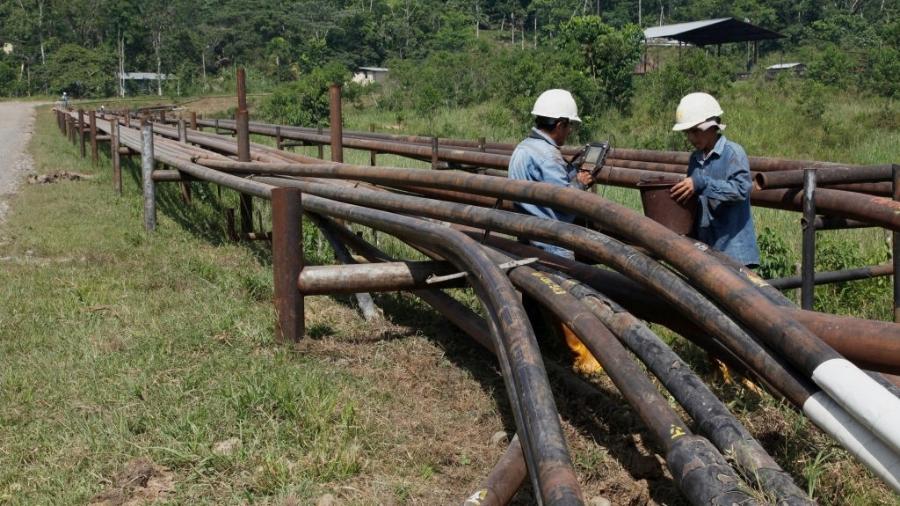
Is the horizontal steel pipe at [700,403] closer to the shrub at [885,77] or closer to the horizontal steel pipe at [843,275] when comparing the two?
the horizontal steel pipe at [843,275]

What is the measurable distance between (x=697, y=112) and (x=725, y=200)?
0.46 m

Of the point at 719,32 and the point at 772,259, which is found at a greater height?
the point at 719,32

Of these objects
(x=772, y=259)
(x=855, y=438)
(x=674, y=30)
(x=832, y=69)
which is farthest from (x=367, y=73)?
(x=855, y=438)

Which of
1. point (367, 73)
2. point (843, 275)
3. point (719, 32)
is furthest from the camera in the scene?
point (367, 73)

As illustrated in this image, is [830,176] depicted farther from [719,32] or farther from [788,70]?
[719,32]

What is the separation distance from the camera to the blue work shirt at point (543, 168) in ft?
14.7

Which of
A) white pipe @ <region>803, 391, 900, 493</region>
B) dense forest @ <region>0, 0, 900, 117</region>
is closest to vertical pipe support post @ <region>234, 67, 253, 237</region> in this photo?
white pipe @ <region>803, 391, 900, 493</region>

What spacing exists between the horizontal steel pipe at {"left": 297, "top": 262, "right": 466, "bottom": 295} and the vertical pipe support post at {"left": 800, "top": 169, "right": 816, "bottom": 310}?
1635mm

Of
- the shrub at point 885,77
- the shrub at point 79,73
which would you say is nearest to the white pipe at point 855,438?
the shrub at point 885,77

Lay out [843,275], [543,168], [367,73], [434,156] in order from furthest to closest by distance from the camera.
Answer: [367,73] → [434,156] → [843,275] → [543,168]

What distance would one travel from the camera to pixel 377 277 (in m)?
4.01

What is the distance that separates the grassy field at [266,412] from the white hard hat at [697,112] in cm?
126

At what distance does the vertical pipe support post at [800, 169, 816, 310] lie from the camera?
3941mm

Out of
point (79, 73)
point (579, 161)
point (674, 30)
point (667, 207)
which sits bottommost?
point (667, 207)
